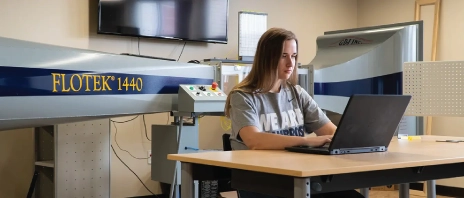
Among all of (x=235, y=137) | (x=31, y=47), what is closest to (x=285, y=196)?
(x=235, y=137)

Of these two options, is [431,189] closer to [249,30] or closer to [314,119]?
[314,119]

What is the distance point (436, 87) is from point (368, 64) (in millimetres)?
1274

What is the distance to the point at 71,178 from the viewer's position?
3480mm

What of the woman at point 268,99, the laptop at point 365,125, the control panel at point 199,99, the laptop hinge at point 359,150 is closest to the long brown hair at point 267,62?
the woman at point 268,99

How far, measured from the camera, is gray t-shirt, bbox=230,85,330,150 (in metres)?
2.24

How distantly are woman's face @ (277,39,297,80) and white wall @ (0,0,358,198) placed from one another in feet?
7.18

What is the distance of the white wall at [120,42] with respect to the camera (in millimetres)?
3828

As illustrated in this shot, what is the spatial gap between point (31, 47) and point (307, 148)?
1.42m

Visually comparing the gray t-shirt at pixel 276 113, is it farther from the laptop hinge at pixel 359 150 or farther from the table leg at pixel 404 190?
the table leg at pixel 404 190

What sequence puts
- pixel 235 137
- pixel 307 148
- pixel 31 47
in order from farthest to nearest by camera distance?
pixel 31 47, pixel 235 137, pixel 307 148

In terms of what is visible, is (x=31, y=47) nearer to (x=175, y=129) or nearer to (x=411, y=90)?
(x=175, y=129)

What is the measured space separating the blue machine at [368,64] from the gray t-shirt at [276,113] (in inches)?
77.3

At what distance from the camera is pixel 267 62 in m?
2.30

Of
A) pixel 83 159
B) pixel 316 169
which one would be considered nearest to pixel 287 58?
pixel 316 169
